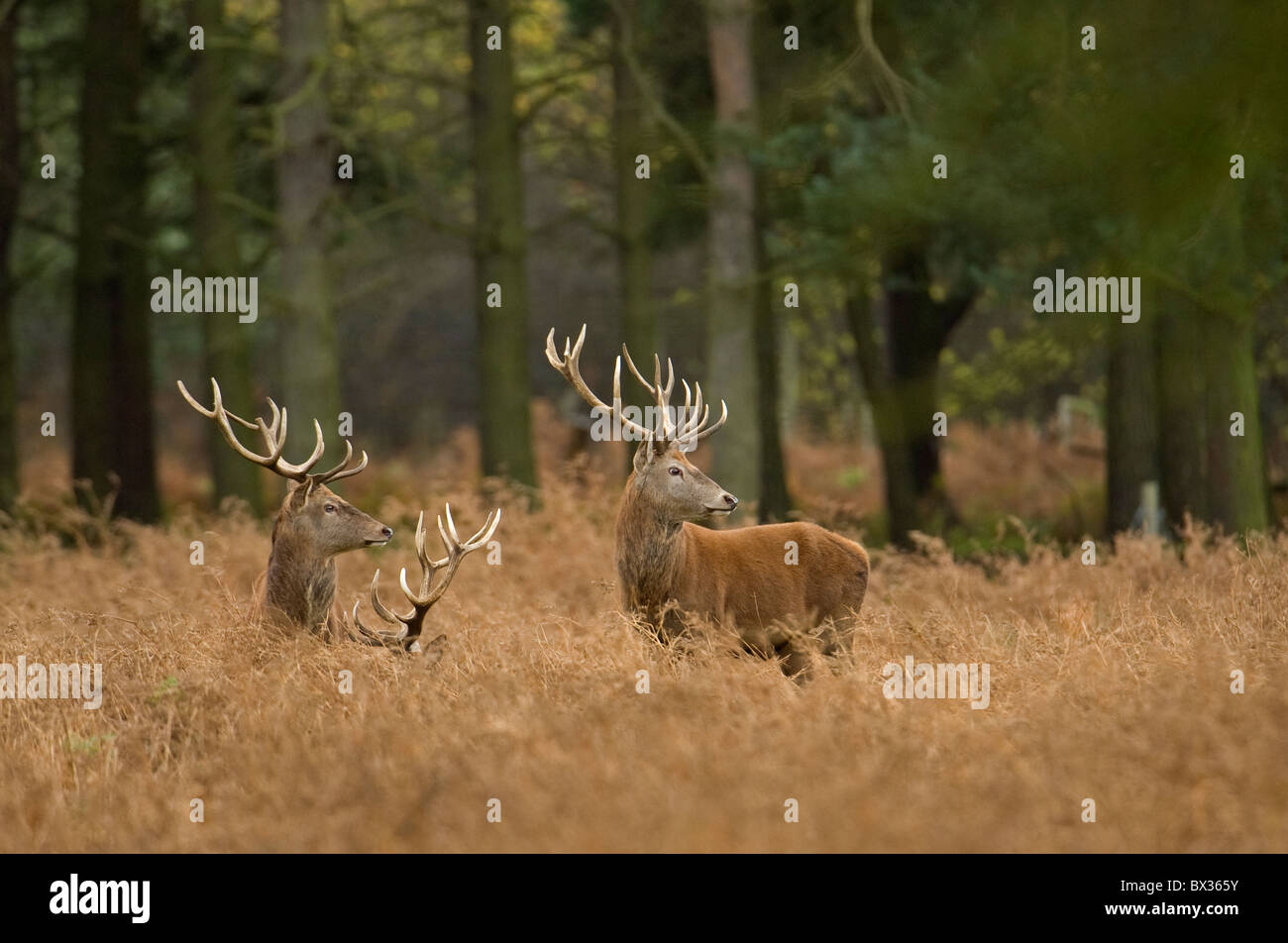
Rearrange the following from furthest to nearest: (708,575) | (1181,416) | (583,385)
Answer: (1181,416) < (583,385) < (708,575)

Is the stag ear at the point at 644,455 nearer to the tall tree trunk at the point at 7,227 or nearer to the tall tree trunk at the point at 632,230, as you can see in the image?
the tall tree trunk at the point at 632,230

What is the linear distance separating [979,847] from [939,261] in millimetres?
11167

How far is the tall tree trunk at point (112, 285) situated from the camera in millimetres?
17375

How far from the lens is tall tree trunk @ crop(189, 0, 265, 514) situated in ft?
54.5

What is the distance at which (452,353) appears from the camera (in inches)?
1448

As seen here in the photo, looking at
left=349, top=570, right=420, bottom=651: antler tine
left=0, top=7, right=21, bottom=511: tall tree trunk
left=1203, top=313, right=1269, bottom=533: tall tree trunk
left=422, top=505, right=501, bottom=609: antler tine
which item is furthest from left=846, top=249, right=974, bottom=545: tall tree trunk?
left=0, top=7, right=21, bottom=511: tall tree trunk

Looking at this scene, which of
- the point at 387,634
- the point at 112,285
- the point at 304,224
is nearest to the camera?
the point at 387,634

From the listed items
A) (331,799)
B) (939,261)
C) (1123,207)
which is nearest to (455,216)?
(939,261)

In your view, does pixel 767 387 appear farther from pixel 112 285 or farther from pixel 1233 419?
pixel 112 285

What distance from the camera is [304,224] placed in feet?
51.7

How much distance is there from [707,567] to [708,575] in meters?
0.06

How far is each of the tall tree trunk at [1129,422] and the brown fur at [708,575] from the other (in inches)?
294

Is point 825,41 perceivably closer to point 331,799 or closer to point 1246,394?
point 1246,394

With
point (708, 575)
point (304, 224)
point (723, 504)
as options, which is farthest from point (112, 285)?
point (723, 504)
